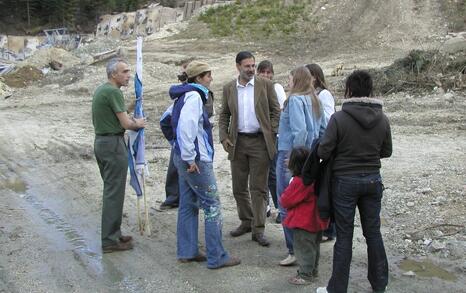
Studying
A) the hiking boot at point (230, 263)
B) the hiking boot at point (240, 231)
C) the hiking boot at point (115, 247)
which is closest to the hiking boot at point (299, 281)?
the hiking boot at point (230, 263)


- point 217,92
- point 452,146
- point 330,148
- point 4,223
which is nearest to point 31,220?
point 4,223

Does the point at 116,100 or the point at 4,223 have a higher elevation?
the point at 116,100

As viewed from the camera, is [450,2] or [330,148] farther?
[450,2]

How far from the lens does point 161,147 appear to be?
1191 centimetres

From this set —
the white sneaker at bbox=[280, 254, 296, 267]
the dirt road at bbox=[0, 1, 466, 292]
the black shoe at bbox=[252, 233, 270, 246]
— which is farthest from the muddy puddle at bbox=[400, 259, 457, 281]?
the black shoe at bbox=[252, 233, 270, 246]

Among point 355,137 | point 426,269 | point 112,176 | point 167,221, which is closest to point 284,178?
point 355,137

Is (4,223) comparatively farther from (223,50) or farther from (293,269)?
(223,50)

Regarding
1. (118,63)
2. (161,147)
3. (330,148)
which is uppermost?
(118,63)

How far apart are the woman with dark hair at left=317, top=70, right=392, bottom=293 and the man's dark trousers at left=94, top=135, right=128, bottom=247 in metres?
2.32

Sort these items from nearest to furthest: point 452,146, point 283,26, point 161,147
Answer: point 452,146
point 161,147
point 283,26

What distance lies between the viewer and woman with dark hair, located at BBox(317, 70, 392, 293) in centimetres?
463

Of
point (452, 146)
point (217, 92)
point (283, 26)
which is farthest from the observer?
point (283, 26)

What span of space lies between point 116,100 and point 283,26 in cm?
2695

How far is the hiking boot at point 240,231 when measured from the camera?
6648 millimetres
